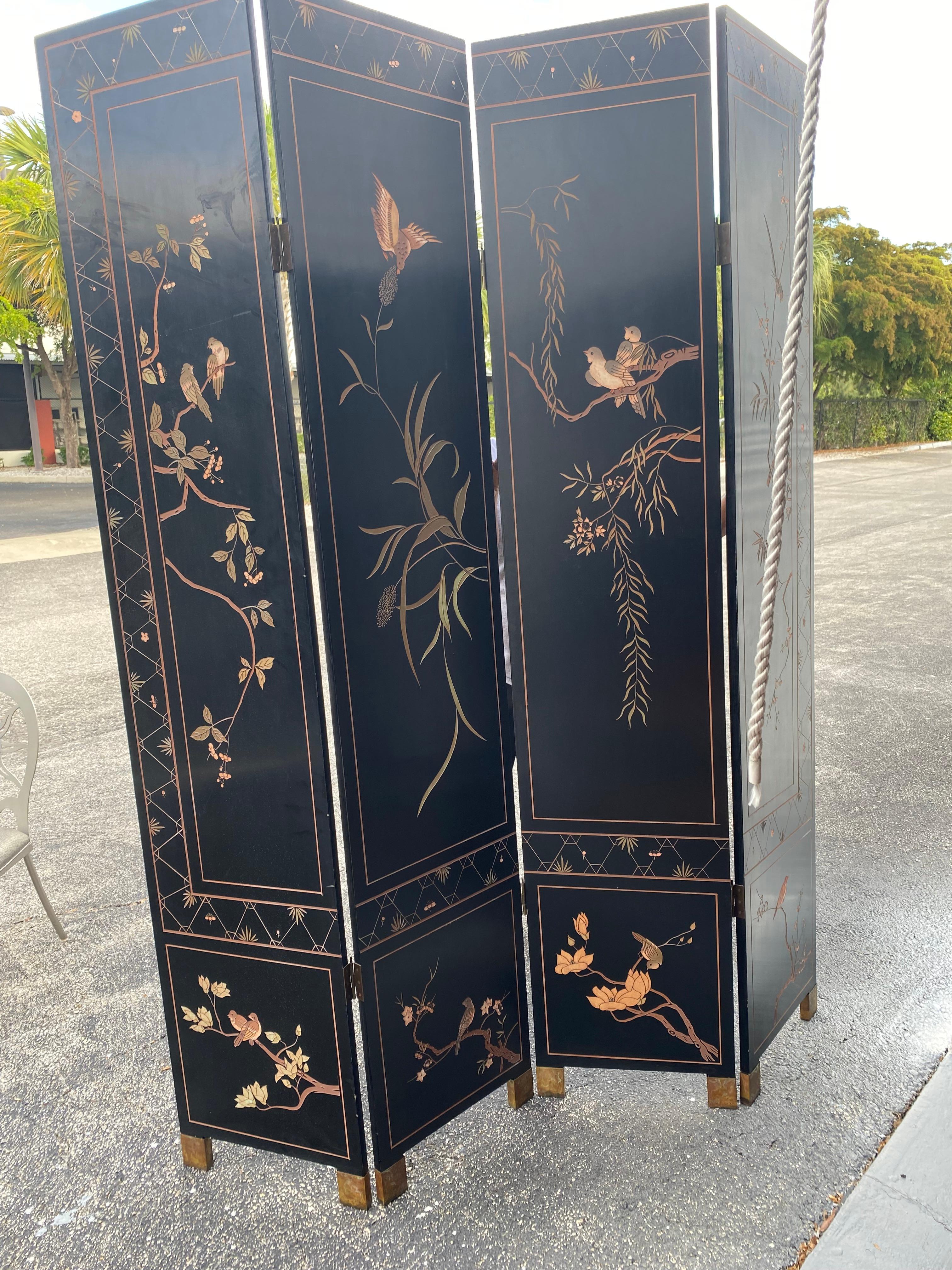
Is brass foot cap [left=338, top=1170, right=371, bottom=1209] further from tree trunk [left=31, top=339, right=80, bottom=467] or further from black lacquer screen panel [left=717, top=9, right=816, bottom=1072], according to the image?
tree trunk [left=31, top=339, right=80, bottom=467]

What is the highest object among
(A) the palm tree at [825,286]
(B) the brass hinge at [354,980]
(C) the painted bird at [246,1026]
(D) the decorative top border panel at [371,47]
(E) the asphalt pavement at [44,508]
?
(A) the palm tree at [825,286]

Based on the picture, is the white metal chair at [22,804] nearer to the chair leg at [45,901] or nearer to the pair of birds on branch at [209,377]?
the chair leg at [45,901]

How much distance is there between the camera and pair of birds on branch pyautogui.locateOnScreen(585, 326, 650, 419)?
2.01 metres

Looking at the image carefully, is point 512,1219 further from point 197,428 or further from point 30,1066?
point 197,428

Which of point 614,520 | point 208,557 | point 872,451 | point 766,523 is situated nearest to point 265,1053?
point 208,557

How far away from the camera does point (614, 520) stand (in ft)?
6.89

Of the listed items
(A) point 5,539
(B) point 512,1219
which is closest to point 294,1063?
(B) point 512,1219

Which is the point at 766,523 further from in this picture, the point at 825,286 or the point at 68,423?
the point at 825,286

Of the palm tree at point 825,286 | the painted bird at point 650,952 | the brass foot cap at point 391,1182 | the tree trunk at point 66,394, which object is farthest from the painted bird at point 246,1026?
the palm tree at point 825,286

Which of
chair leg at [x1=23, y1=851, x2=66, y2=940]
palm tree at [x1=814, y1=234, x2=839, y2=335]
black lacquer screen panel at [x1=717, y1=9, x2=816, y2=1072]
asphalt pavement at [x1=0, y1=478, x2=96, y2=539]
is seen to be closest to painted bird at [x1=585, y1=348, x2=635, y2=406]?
black lacquer screen panel at [x1=717, y1=9, x2=816, y2=1072]

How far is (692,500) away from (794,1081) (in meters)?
1.46

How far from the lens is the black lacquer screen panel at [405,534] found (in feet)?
5.68

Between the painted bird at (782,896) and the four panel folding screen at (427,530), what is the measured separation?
6 centimetres

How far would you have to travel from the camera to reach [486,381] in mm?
2078
